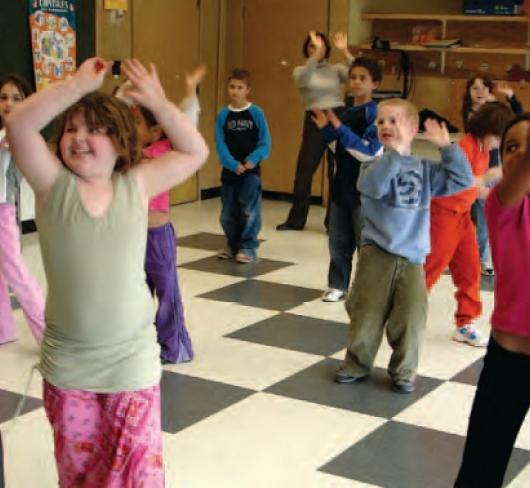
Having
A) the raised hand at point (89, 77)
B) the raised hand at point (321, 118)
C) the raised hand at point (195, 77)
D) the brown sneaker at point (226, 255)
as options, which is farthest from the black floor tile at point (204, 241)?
the raised hand at point (89, 77)

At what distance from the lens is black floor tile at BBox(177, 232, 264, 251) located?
697 cm

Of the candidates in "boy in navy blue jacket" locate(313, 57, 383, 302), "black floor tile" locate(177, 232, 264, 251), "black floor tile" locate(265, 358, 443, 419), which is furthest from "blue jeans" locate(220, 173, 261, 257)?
"black floor tile" locate(265, 358, 443, 419)

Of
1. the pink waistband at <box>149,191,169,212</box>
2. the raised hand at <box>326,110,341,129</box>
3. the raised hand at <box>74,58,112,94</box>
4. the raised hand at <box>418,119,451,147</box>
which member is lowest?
the pink waistband at <box>149,191,169,212</box>

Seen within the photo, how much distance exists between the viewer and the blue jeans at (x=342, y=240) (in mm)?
5355

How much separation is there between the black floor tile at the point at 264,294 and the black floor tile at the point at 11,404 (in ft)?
5.71

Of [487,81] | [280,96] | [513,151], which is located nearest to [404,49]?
[280,96]

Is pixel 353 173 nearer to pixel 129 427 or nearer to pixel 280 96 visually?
pixel 129 427

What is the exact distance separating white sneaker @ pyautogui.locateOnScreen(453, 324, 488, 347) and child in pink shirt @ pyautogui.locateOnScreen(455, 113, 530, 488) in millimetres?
2304

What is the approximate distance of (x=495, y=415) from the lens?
2.41 m

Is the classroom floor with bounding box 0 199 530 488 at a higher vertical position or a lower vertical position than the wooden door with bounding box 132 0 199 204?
lower

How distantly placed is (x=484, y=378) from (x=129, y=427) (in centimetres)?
84

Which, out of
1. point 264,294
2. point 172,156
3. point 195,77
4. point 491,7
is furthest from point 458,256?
point 491,7

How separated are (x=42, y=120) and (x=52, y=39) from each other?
5154 mm

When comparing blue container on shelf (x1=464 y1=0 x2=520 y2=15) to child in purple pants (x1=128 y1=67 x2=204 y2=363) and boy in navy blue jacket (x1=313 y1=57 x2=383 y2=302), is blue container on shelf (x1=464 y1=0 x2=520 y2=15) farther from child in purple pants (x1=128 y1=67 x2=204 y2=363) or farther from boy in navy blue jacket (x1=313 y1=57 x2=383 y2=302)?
child in purple pants (x1=128 y1=67 x2=204 y2=363)
